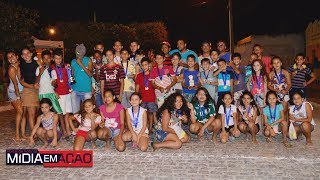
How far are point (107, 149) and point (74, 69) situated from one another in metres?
2.17

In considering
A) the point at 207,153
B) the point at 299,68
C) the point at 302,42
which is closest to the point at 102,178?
the point at 207,153

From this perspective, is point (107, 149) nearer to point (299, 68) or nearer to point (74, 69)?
point (74, 69)

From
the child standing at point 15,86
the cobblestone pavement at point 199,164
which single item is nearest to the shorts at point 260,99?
the cobblestone pavement at point 199,164

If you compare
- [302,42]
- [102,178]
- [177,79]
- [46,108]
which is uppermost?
[302,42]

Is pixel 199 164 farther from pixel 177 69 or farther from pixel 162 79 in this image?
pixel 177 69

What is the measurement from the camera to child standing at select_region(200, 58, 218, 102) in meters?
7.95

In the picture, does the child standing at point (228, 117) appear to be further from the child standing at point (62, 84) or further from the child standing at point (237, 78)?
the child standing at point (62, 84)

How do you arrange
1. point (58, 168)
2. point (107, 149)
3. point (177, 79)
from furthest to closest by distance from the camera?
point (177, 79), point (107, 149), point (58, 168)

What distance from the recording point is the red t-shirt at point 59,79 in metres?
7.52

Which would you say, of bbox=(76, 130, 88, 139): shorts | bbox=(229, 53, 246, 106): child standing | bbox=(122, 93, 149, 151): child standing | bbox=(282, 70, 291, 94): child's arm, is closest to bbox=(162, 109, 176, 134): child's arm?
bbox=(122, 93, 149, 151): child standing

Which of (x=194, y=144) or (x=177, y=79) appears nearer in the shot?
(x=194, y=144)

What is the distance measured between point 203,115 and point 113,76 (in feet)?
6.79

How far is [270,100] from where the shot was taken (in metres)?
7.17

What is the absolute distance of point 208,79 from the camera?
7945mm
